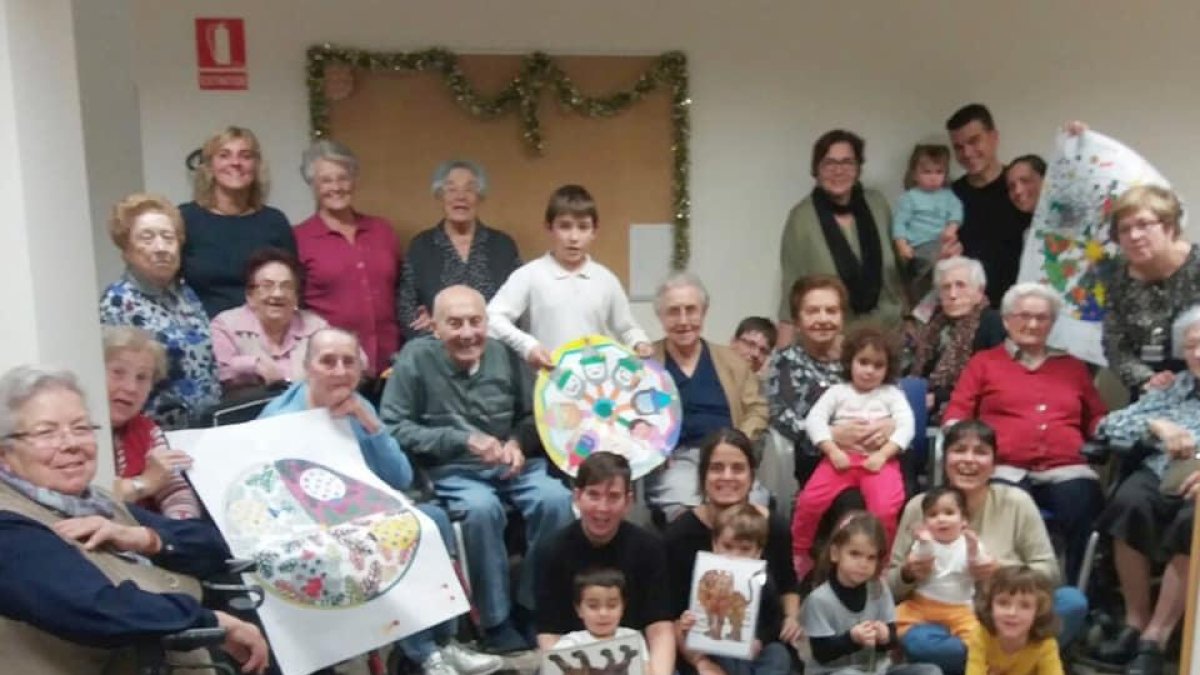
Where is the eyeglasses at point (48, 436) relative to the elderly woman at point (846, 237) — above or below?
below

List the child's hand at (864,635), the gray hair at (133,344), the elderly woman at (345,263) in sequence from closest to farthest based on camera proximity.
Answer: the gray hair at (133,344), the child's hand at (864,635), the elderly woman at (345,263)

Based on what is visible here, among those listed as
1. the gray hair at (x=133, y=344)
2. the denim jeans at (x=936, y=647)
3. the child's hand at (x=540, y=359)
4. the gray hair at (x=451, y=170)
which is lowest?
the denim jeans at (x=936, y=647)

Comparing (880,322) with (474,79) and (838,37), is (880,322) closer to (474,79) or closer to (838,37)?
(838,37)

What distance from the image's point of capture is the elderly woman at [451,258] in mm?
4094

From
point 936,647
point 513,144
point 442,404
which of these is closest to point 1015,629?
point 936,647

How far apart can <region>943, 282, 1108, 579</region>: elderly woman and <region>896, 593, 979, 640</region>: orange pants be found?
1.76ft

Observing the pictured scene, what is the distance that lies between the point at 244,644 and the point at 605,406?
1457 millimetres

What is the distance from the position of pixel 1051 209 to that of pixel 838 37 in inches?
52.3

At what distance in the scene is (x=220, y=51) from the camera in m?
4.55

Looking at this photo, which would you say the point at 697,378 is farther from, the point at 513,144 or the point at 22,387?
the point at 22,387

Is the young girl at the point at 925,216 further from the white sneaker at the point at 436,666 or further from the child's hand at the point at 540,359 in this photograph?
the white sneaker at the point at 436,666

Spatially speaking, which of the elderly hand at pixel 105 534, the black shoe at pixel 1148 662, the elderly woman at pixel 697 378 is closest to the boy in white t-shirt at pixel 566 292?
the elderly woman at pixel 697 378

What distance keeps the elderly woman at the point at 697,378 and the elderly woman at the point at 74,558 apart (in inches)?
64.9

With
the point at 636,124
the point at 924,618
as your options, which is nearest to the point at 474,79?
the point at 636,124
